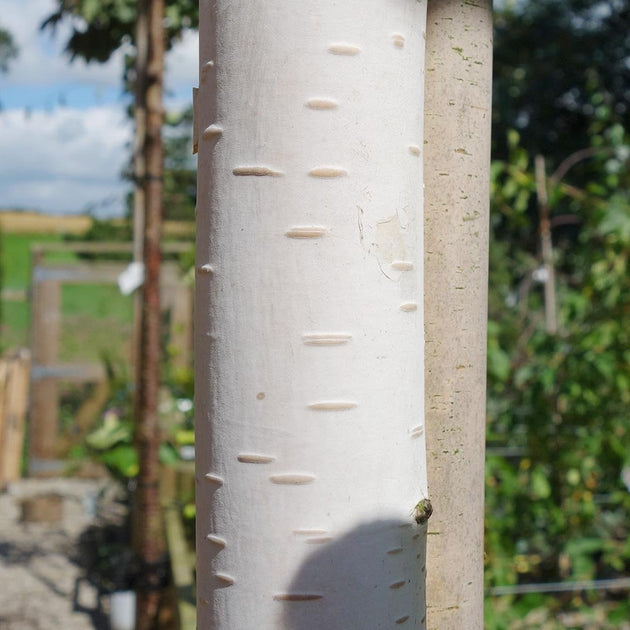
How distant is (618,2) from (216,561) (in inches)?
485

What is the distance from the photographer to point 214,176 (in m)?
0.76

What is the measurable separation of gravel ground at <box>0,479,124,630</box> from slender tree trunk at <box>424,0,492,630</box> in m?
4.18

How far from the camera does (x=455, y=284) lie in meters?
0.93

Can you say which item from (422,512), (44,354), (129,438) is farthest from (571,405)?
(44,354)

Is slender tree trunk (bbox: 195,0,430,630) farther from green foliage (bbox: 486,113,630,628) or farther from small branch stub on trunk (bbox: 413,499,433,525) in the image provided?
green foliage (bbox: 486,113,630,628)

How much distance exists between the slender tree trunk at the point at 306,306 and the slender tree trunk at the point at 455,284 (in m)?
0.16

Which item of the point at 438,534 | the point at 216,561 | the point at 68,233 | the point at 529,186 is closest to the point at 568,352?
the point at 529,186

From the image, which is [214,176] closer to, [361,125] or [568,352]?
[361,125]

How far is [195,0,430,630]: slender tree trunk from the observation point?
72 centimetres

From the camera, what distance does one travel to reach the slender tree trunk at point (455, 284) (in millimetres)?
929

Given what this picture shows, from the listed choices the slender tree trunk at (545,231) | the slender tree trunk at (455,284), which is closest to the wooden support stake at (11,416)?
the slender tree trunk at (545,231)

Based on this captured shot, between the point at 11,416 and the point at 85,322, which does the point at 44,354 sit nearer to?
the point at 85,322

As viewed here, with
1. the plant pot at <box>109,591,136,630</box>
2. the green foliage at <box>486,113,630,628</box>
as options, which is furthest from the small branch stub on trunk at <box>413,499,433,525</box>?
the plant pot at <box>109,591,136,630</box>

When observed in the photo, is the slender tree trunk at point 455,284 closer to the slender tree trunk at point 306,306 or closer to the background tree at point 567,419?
the slender tree trunk at point 306,306
